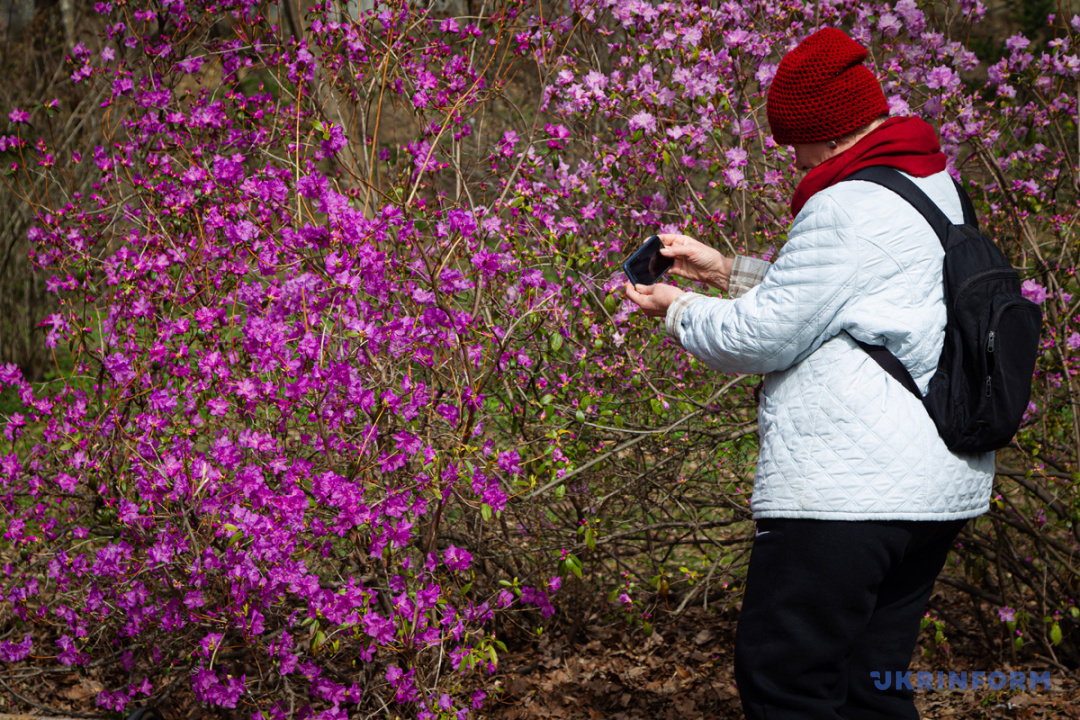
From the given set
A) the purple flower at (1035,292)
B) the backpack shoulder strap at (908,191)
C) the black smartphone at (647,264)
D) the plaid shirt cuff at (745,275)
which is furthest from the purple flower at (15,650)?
the purple flower at (1035,292)

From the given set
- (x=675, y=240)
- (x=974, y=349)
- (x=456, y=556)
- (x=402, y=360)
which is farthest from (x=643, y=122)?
(x=974, y=349)

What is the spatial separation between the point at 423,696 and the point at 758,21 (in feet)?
8.46

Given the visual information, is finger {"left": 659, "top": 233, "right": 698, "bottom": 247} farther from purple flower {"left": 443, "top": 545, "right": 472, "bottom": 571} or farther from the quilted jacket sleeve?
purple flower {"left": 443, "top": 545, "right": 472, "bottom": 571}

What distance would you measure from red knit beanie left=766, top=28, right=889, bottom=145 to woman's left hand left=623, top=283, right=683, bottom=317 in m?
0.42

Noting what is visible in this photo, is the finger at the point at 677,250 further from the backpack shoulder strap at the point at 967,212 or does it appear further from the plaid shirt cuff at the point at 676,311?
the backpack shoulder strap at the point at 967,212

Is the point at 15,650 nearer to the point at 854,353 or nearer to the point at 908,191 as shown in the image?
the point at 854,353

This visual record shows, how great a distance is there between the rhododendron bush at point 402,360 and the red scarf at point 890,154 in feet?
3.21

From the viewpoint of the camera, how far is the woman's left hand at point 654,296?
6.69 ft

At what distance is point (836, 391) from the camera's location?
5.55ft

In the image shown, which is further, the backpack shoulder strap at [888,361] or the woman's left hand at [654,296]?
the woman's left hand at [654,296]

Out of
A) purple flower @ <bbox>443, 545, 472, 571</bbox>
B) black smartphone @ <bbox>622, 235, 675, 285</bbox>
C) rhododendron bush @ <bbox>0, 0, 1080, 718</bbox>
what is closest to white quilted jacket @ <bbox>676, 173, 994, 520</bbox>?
black smartphone @ <bbox>622, 235, 675, 285</bbox>

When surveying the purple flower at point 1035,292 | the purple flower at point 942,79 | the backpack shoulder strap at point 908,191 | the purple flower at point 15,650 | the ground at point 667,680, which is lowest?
the ground at point 667,680

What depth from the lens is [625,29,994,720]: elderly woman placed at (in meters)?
1.67

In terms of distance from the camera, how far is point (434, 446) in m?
2.75
